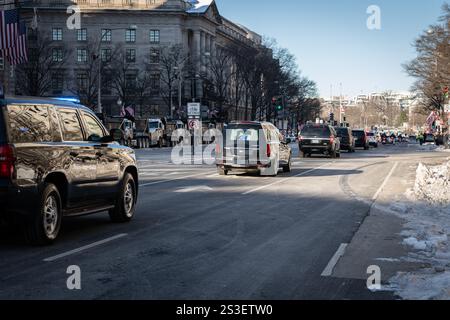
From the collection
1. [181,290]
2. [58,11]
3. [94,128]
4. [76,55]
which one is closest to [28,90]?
[76,55]

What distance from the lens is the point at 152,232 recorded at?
1084 cm

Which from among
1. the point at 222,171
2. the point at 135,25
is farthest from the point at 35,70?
the point at 222,171

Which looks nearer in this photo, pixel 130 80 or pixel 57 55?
pixel 57 55

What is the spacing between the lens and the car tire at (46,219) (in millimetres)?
9039

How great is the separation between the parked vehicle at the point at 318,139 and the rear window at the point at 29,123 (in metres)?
29.3

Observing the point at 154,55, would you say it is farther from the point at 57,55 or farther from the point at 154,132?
the point at 154,132

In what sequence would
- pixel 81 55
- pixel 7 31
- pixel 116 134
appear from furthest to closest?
pixel 81 55 → pixel 7 31 → pixel 116 134

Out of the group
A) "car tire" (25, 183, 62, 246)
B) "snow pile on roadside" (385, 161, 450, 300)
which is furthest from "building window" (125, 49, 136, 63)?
"car tire" (25, 183, 62, 246)

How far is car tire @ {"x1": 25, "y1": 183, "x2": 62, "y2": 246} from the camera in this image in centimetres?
904

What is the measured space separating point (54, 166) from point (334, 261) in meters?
3.88

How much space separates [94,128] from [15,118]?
228cm

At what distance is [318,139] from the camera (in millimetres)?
38406

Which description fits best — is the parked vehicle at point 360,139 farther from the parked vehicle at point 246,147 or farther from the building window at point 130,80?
the parked vehicle at point 246,147

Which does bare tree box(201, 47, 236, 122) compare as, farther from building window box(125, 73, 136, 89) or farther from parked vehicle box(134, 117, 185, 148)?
parked vehicle box(134, 117, 185, 148)
